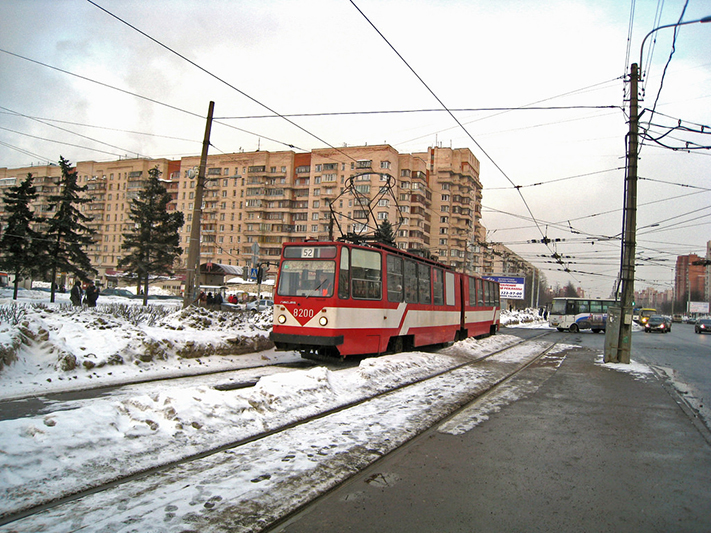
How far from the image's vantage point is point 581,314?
42.3 meters

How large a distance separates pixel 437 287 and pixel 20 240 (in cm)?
3539

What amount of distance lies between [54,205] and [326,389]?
133 ft

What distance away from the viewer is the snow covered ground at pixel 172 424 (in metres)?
3.82

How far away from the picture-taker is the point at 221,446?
17.4ft

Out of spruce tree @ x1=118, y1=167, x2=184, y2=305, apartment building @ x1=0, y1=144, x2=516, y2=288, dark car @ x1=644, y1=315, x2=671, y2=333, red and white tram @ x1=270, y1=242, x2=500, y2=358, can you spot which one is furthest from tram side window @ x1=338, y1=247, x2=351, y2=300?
apartment building @ x1=0, y1=144, x2=516, y2=288

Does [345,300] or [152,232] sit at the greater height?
[152,232]

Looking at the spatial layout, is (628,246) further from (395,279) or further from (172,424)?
(172,424)

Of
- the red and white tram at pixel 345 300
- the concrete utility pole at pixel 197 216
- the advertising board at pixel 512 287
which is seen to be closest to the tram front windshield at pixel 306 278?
the red and white tram at pixel 345 300

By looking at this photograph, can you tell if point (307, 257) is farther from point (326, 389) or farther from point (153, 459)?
point (153, 459)

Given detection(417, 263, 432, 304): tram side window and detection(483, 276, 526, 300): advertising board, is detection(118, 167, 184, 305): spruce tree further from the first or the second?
detection(417, 263, 432, 304): tram side window

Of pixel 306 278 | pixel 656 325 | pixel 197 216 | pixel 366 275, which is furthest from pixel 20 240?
pixel 656 325

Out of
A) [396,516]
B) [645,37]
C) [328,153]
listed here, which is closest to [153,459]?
[396,516]

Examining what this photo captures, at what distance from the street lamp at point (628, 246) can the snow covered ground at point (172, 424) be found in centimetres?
562

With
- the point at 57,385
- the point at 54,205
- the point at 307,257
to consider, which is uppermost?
the point at 54,205
